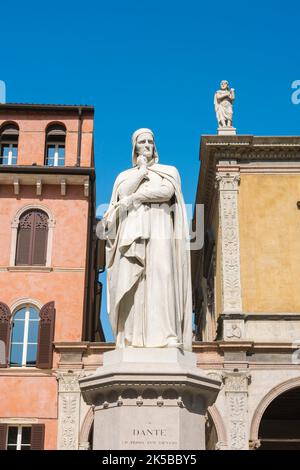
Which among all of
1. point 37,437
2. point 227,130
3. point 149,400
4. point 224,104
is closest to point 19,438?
point 37,437

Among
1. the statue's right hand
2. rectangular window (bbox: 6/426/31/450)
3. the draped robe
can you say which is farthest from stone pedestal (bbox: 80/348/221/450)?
rectangular window (bbox: 6/426/31/450)

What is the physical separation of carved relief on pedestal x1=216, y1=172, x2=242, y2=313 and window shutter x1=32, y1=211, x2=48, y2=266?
6.39m

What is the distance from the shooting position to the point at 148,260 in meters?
8.34

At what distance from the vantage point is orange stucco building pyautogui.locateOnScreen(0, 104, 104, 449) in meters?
24.8

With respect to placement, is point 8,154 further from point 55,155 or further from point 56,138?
point 56,138

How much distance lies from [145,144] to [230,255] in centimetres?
1746

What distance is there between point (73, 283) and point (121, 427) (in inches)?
772

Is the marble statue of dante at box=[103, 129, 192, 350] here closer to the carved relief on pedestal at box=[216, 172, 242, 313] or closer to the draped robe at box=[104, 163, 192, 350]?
the draped robe at box=[104, 163, 192, 350]

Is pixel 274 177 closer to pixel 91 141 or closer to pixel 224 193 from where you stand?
pixel 224 193

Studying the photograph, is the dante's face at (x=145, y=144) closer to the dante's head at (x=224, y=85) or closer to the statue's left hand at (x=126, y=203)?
the statue's left hand at (x=126, y=203)

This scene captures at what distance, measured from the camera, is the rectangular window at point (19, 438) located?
24.1m

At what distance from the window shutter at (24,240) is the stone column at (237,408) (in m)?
8.31

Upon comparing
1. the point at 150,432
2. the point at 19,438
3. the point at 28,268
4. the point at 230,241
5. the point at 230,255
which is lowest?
the point at 150,432

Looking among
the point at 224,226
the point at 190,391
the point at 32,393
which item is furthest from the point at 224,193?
the point at 190,391
